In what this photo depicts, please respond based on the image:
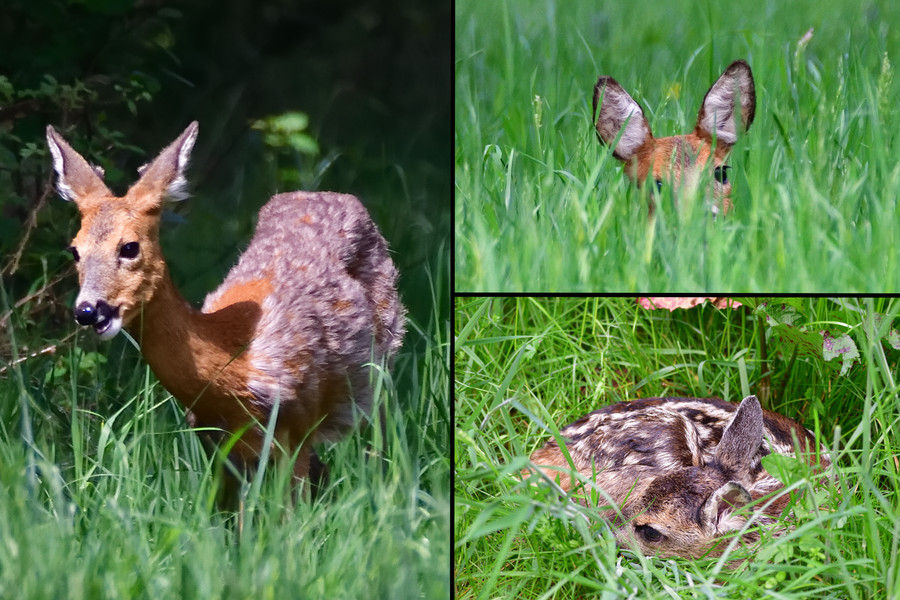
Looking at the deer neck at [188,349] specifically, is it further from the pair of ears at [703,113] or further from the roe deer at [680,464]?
the pair of ears at [703,113]

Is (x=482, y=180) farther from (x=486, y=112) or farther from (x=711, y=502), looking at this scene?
(x=711, y=502)

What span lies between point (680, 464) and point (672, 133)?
2.65ft

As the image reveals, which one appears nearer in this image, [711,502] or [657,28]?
[711,502]

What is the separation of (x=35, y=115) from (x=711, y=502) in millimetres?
2173

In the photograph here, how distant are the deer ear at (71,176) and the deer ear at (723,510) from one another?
1.51m

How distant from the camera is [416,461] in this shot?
3115mm

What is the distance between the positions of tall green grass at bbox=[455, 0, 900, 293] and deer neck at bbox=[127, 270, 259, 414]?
595 mm

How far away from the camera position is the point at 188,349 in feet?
9.60

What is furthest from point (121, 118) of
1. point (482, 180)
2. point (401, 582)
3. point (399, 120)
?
point (401, 582)

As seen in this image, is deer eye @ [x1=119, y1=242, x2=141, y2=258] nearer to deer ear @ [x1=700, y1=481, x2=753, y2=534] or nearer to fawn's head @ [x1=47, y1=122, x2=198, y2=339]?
fawn's head @ [x1=47, y1=122, x2=198, y2=339]

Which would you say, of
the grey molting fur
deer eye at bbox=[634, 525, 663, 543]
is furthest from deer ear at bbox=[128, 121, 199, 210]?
deer eye at bbox=[634, 525, 663, 543]

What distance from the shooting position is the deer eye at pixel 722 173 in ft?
9.58

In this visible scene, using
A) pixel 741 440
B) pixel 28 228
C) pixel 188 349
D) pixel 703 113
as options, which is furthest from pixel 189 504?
pixel 703 113

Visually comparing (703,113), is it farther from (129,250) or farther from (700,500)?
(129,250)
